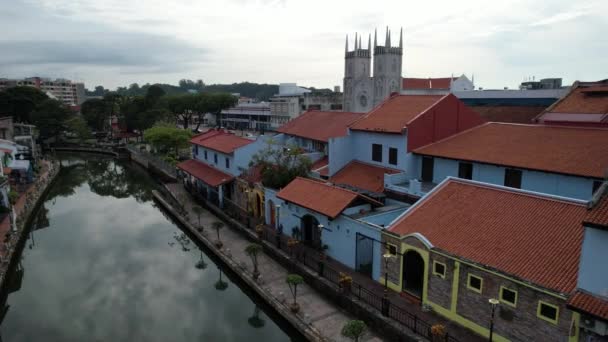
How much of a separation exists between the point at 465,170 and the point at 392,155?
14.9 ft

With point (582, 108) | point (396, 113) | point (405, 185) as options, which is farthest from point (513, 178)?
point (582, 108)

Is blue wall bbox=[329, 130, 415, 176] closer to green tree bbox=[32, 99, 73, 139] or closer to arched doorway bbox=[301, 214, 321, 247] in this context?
arched doorway bbox=[301, 214, 321, 247]

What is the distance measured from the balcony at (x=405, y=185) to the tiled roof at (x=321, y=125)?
887 centimetres

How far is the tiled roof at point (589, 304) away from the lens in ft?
32.5

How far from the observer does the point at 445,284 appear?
562 inches

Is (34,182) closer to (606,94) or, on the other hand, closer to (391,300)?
(391,300)

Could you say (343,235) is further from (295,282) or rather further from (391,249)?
(295,282)

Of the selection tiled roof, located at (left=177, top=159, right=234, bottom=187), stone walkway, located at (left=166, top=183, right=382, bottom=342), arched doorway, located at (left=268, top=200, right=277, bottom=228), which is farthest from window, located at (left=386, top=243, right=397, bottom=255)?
tiled roof, located at (left=177, top=159, right=234, bottom=187)

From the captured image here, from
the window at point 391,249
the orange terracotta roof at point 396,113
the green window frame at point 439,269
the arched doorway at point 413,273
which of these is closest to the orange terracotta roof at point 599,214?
the green window frame at point 439,269

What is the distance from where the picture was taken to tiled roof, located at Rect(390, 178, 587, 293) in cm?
1210

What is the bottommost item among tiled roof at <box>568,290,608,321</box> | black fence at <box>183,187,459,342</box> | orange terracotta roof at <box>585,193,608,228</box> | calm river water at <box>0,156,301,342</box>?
calm river water at <box>0,156,301,342</box>

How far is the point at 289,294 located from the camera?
18.0 meters

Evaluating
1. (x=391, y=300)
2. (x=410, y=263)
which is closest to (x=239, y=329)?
(x=391, y=300)

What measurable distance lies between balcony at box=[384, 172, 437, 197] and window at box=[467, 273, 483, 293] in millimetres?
7203
